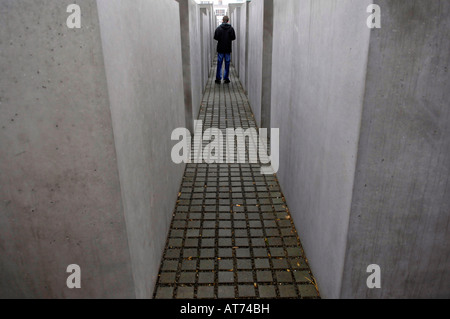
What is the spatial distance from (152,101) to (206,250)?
71.0 inches

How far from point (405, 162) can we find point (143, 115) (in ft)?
7.18

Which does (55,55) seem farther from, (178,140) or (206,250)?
(178,140)

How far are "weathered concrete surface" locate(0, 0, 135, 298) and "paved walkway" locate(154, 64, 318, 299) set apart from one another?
3.20 ft

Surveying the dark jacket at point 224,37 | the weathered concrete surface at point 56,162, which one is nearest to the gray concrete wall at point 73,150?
the weathered concrete surface at point 56,162

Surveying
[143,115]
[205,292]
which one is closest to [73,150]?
[143,115]

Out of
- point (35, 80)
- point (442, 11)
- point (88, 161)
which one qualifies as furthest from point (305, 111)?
point (35, 80)

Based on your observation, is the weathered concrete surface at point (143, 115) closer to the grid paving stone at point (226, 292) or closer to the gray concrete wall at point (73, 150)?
the gray concrete wall at point (73, 150)

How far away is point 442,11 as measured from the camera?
2.15 meters

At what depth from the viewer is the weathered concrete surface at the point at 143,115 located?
237 cm

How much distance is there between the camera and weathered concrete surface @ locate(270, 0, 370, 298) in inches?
96.0

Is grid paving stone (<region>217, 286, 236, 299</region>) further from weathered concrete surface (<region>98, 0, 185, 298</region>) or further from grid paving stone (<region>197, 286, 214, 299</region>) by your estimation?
weathered concrete surface (<region>98, 0, 185, 298</region>)

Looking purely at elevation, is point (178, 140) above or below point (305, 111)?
below

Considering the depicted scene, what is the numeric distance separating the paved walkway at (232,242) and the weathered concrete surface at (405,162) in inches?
34.8

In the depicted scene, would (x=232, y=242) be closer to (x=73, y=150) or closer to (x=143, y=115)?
(x=143, y=115)
